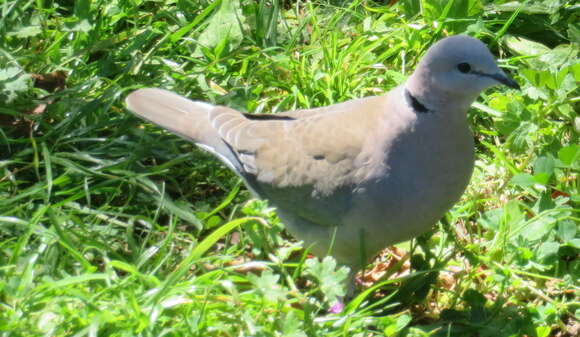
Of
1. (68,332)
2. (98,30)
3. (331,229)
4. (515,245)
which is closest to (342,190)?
(331,229)

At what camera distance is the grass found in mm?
3043

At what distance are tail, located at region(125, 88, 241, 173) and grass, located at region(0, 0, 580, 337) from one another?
7.7 inches

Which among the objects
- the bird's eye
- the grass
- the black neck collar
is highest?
the bird's eye

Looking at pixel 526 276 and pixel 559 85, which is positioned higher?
pixel 559 85

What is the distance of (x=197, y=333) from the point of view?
2.90m

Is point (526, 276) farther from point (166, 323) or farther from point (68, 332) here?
point (68, 332)

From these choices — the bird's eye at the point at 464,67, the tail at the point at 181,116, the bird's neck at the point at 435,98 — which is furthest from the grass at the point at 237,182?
the bird's eye at the point at 464,67

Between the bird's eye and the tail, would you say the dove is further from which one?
A: the tail

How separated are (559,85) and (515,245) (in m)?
0.82

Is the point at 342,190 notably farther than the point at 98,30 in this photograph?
No

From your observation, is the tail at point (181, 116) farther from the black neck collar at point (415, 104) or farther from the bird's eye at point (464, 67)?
the bird's eye at point (464, 67)

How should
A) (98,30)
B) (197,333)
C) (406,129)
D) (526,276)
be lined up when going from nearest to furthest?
(197,333), (406,129), (526,276), (98,30)

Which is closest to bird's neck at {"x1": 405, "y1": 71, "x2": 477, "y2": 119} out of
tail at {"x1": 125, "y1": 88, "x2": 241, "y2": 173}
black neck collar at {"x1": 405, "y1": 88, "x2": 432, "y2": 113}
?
black neck collar at {"x1": 405, "y1": 88, "x2": 432, "y2": 113}

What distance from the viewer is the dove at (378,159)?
3.23m
